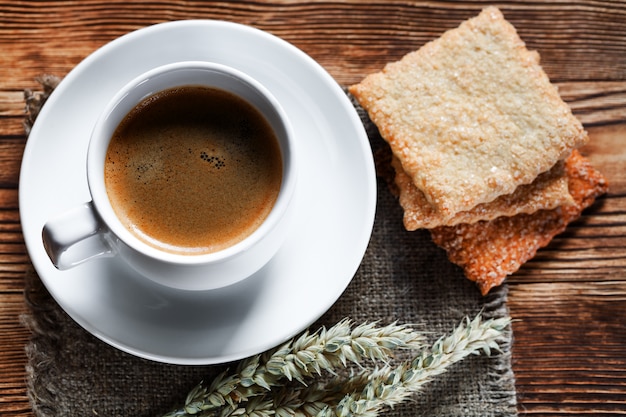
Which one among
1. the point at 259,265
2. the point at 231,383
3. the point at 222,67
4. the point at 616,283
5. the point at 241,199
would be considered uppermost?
the point at 222,67

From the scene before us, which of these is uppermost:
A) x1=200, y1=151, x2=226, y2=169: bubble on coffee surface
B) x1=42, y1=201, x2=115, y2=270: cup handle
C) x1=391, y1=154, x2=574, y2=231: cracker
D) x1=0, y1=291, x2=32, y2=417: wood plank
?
x1=200, y1=151, x2=226, y2=169: bubble on coffee surface

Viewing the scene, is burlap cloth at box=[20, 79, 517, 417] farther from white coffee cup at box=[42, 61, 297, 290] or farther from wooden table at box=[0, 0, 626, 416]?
white coffee cup at box=[42, 61, 297, 290]

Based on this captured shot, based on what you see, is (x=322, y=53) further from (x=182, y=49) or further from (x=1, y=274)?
(x=1, y=274)

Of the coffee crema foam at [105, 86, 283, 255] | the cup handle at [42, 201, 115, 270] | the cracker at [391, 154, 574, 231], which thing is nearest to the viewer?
the cup handle at [42, 201, 115, 270]

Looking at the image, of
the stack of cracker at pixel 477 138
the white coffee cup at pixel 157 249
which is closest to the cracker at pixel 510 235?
the stack of cracker at pixel 477 138

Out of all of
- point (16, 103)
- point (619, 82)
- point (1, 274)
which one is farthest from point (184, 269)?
point (619, 82)

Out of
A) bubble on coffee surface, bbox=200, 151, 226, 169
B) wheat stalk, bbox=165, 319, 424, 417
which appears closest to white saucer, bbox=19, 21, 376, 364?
wheat stalk, bbox=165, 319, 424, 417
